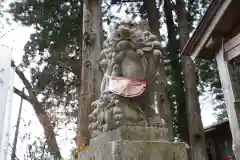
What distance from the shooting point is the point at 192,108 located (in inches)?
304

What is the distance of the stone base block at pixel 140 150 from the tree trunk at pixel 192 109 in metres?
4.75

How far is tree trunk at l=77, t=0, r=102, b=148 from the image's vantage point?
4.91 meters

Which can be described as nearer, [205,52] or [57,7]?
[205,52]

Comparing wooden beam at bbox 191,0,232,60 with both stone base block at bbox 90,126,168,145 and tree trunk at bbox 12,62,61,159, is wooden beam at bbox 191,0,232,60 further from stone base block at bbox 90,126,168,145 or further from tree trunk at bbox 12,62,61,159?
tree trunk at bbox 12,62,61,159

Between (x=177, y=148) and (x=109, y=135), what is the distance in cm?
71

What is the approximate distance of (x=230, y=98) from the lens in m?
3.69

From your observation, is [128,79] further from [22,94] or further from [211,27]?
[22,94]

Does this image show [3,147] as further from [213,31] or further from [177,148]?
[213,31]

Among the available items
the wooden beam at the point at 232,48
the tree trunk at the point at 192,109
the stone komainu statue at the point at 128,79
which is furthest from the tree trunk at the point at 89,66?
the tree trunk at the point at 192,109

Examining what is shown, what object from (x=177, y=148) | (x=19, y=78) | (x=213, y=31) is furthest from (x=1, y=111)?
(x=19, y=78)

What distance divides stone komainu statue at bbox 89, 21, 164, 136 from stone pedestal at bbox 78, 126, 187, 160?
0.10 meters

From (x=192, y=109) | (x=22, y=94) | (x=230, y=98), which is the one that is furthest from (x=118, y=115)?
(x=22, y=94)

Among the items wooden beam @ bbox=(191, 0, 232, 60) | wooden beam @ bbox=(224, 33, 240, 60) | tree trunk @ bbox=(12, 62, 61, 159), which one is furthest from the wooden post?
tree trunk @ bbox=(12, 62, 61, 159)

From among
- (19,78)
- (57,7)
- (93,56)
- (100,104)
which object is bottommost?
(100,104)
